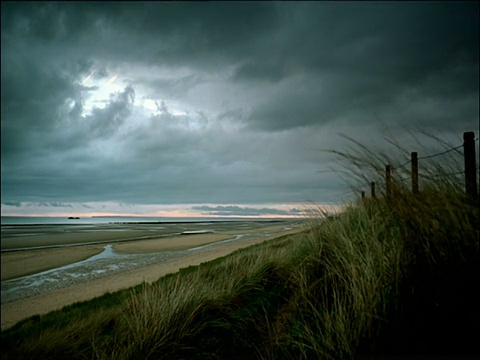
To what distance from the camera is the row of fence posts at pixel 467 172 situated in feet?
10.7

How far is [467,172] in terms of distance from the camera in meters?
3.54

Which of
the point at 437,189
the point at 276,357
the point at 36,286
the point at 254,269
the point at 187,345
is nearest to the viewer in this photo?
the point at 276,357

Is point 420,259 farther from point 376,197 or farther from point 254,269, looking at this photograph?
point 254,269

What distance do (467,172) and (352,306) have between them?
1844mm

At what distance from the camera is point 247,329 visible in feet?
13.1

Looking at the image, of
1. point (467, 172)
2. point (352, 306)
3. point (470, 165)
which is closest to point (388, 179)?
point (467, 172)

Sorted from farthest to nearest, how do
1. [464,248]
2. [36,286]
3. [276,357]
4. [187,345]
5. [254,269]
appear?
1. [36,286]
2. [254,269]
3. [187,345]
4. [276,357]
5. [464,248]

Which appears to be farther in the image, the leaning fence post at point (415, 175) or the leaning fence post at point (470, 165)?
the leaning fence post at point (415, 175)

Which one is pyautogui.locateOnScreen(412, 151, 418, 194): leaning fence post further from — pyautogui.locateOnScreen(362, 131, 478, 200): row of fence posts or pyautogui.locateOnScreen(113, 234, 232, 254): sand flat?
pyautogui.locateOnScreen(113, 234, 232, 254): sand flat

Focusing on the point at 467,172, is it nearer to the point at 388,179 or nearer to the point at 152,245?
the point at 388,179

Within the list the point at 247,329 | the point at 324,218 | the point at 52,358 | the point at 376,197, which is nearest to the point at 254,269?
the point at 324,218

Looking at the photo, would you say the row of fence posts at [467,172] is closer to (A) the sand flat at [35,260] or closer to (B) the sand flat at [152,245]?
(A) the sand flat at [35,260]

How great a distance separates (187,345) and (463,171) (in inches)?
142

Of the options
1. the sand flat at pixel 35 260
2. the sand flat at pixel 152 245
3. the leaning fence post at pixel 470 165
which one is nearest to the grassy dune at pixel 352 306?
the leaning fence post at pixel 470 165
